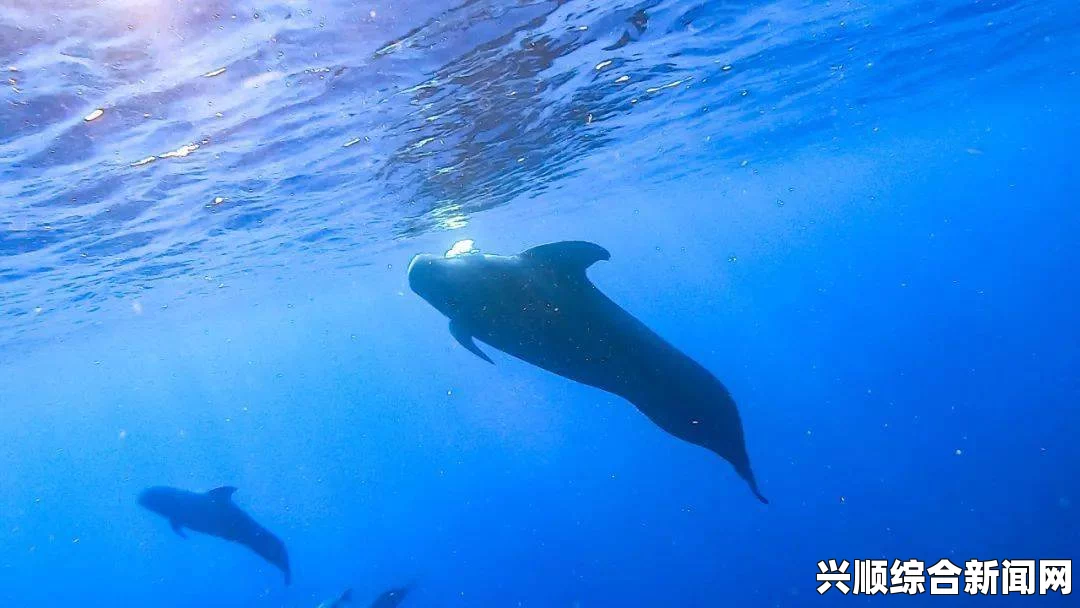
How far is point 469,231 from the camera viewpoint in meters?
32.8

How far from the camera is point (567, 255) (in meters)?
6.50

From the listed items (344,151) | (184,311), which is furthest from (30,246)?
(184,311)

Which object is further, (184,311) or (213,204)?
(184,311)

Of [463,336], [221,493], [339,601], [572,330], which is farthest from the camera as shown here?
[221,493]

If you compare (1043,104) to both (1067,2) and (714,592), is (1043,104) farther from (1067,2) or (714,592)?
(714,592)

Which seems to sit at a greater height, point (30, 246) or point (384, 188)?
point (30, 246)

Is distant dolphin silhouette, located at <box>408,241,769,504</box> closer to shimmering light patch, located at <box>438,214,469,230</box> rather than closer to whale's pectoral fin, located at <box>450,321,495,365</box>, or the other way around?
whale's pectoral fin, located at <box>450,321,495,365</box>

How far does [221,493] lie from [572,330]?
13074 millimetres

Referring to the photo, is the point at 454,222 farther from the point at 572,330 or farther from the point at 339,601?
the point at 572,330

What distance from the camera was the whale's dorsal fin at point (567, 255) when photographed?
6406 mm

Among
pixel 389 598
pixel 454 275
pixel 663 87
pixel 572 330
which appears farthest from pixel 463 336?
pixel 389 598

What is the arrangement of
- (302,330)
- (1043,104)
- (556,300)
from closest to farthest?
(556,300) < (1043,104) < (302,330)

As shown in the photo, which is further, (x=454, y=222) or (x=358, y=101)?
(x=454, y=222)

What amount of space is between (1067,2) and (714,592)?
2449 cm
